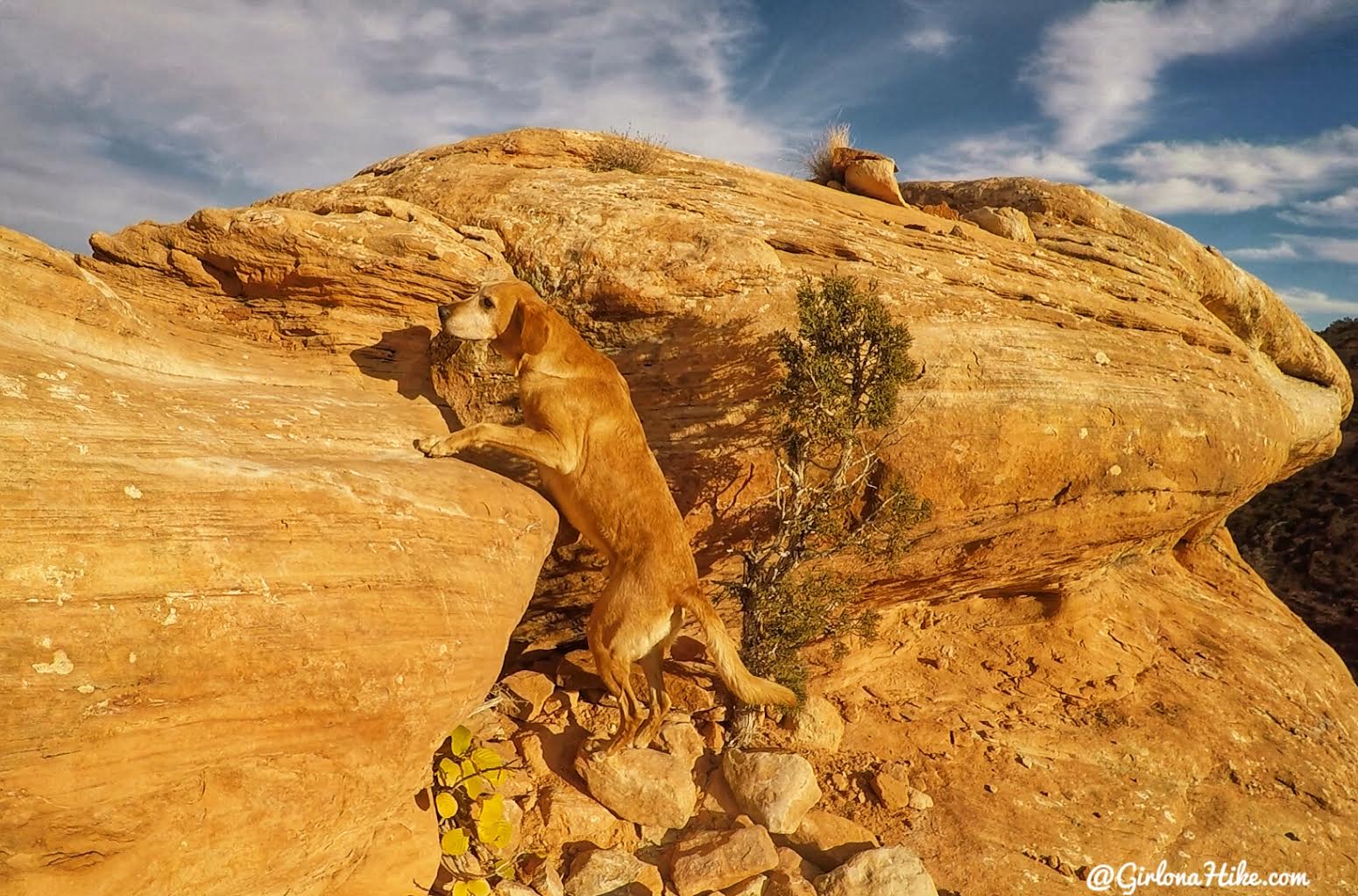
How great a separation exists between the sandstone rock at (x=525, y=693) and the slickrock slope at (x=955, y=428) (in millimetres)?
724

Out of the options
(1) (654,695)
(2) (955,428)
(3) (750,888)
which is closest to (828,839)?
(3) (750,888)

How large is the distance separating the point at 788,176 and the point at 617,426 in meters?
5.04

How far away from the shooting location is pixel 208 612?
334 cm

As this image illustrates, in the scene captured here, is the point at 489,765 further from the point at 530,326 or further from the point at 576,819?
the point at 530,326

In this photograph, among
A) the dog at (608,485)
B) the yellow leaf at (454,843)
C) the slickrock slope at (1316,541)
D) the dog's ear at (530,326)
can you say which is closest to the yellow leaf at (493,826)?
the yellow leaf at (454,843)

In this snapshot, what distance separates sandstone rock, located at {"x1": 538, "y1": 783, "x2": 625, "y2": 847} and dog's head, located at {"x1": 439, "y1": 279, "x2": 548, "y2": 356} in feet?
10.5

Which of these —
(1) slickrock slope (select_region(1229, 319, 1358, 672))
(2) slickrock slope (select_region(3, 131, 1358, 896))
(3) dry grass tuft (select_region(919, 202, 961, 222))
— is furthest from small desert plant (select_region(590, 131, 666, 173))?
(1) slickrock slope (select_region(1229, 319, 1358, 672))

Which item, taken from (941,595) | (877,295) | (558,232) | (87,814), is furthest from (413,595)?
(941,595)

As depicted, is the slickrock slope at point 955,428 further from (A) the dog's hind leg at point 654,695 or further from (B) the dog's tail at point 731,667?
(B) the dog's tail at point 731,667

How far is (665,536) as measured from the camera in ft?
17.8

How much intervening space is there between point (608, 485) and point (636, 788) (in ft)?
7.10

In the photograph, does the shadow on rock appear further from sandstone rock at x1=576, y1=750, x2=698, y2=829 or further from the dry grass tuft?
the dry grass tuft

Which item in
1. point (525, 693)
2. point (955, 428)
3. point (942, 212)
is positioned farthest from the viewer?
point (942, 212)

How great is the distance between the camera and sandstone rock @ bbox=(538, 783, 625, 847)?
17.1 feet
